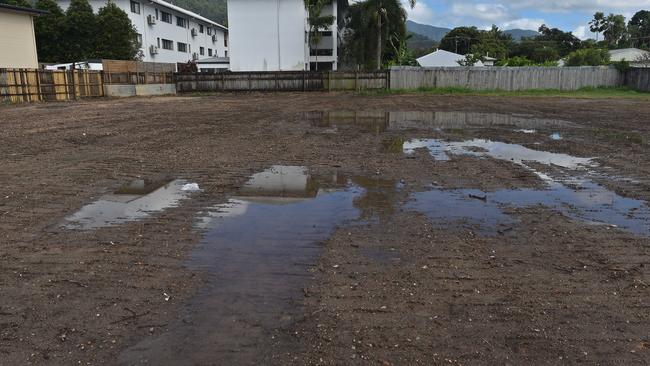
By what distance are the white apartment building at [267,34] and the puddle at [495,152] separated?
36.2 metres

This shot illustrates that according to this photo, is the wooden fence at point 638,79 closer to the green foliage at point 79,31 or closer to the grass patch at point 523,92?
the grass patch at point 523,92

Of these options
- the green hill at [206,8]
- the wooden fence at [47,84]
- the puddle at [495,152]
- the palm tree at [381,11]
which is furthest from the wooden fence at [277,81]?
the green hill at [206,8]

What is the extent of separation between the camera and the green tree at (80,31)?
4262cm

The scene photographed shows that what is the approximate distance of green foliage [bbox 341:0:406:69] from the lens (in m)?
40.1

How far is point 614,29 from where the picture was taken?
10019 centimetres

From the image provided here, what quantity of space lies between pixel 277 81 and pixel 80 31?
18.9 metres

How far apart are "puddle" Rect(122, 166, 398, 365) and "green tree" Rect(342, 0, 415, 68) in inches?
1349

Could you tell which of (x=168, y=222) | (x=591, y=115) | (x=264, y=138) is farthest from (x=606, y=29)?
(x=168, y=222)

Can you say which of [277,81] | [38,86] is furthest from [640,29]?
[38,86]

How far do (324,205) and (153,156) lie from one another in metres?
5.09

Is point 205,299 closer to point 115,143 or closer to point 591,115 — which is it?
point 115,143

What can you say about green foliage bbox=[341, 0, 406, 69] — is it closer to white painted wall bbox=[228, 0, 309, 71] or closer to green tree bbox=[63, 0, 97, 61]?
white painted wall bbox=[228, 0, 309, 71]

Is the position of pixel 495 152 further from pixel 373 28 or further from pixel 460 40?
pixel 460 40

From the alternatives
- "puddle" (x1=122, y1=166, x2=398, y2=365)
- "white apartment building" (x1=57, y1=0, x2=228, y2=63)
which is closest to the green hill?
"white apartment building" (x1=57, y1=0, x2=228, y2=63)
